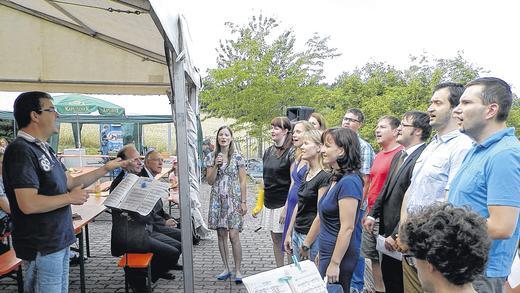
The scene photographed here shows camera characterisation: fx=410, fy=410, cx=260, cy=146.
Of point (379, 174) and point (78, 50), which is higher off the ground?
point (78, 50)

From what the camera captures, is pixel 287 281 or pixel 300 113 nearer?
pixel 287 281

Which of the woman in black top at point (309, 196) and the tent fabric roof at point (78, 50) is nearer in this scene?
the woman in black top at point (309, 196)

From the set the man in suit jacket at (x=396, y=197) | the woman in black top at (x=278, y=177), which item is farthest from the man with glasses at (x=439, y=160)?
the woman in black top at (x=278, y=177)

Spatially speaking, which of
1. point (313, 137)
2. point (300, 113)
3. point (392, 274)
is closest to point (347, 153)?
point (313, 137)

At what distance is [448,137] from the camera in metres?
2.95

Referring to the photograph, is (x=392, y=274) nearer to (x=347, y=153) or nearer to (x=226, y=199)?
(x=347, y=153)

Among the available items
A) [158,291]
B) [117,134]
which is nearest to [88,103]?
[117,134]

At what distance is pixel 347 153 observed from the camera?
2.97 metres

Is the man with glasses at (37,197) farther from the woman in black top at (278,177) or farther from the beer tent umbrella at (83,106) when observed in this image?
the beer tent umbrella at (83,106)

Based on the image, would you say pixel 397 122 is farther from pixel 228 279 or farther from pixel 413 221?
pixel 413 221

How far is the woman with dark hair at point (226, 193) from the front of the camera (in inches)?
195

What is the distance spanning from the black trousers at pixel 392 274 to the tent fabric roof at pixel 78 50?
2.40m

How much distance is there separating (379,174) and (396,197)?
3.85ft

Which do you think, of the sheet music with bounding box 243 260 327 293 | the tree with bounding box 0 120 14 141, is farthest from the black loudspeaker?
the tree with bounding box 0 120 14 141
